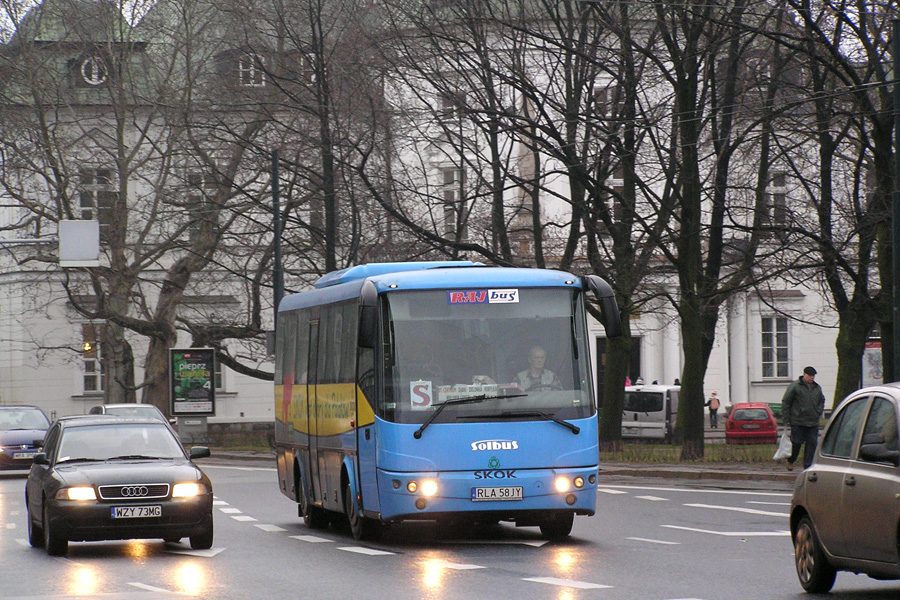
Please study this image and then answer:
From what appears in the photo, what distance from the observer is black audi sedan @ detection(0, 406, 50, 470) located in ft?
108

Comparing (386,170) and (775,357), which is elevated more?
(386,170)

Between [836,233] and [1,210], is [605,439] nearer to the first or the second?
[836,233]

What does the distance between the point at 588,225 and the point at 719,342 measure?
30734 mm

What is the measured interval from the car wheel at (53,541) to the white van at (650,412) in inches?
1388

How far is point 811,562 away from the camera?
1080 cm

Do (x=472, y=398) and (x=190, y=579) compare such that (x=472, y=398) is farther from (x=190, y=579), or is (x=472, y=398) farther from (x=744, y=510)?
(x=744, y=510)

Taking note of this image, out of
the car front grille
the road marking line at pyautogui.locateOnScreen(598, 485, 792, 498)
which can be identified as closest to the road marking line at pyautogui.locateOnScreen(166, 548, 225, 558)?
the car front grille

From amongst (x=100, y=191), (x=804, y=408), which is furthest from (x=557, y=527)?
(x=100, y=191)

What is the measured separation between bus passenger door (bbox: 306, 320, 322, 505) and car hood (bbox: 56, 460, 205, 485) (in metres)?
2.76

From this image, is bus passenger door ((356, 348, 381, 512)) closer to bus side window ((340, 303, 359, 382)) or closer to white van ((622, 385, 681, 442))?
bus side window ((340, 303, 359, 382))

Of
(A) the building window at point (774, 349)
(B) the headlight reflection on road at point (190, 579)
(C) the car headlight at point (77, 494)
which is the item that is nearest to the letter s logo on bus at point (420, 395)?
(B) the headlight reflection on road at point (190, 579)

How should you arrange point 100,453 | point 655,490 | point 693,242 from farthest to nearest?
point 693,242
point 655,490
point 100,453

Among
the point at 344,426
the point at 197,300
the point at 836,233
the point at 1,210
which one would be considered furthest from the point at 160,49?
the point at 344,426

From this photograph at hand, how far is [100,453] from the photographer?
16.0 m
